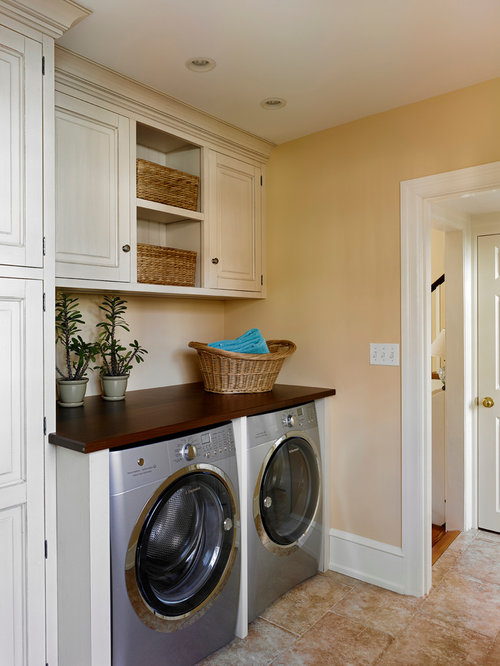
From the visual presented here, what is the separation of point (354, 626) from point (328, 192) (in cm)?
210

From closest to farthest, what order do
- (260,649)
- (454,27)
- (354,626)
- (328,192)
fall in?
(454,27), (260,649), (354,626), (328,192)

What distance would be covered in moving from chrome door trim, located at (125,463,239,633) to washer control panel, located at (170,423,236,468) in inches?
1.3

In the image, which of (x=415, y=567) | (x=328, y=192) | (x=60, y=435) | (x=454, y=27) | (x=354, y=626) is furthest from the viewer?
(x=328, y=192)

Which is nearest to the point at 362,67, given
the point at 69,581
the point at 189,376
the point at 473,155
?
the point at 473,155

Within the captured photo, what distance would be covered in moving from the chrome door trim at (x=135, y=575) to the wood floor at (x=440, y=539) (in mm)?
1352

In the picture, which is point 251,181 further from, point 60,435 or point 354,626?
point 354,626

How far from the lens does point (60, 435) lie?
162 cm

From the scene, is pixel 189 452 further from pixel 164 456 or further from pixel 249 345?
pixel 249 345

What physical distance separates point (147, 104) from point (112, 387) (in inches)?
50.9

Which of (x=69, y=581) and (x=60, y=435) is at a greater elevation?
(x=60, y=435)

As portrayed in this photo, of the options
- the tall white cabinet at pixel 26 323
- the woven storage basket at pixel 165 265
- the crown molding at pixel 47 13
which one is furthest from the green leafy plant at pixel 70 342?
the crown molding at pixel 47 13

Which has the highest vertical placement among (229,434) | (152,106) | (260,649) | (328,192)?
(152,106)

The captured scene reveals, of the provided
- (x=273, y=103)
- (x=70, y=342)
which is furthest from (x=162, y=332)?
(x=273, y=103)

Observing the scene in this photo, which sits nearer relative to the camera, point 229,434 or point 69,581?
point 69,581
